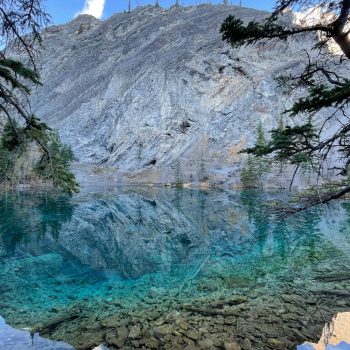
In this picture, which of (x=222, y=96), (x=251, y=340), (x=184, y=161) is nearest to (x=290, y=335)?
(x=251, y=340)

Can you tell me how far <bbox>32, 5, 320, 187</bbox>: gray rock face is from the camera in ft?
300

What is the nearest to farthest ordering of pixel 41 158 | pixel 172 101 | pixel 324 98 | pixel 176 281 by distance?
1. pixel 324 98
2. pixel 41 158
3. pixel 176 281
4. pixel 172 101

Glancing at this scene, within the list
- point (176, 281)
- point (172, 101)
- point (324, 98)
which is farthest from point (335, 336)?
point (172, 101)

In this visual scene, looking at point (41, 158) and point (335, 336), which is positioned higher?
point (41, 158)

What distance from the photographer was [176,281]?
13.9 metres

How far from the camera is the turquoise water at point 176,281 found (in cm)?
915

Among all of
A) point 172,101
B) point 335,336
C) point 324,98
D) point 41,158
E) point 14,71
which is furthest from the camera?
point 172,101

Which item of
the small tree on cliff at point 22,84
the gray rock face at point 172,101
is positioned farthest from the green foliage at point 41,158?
the gray rock face at point 172,101

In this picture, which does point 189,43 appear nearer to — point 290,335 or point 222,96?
point 222,96

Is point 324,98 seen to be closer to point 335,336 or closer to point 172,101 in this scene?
point 335,336

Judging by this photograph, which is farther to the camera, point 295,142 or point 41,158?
point 295,142

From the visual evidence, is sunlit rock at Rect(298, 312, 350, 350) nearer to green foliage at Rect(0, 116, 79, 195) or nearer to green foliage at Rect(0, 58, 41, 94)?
green foliage at Rect(0, 116, 79, 195)

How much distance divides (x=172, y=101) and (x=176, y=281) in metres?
90.6

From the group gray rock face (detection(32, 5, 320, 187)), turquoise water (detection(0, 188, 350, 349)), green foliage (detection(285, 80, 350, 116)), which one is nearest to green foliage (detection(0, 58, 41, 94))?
green foliage (detection(285, 80, 350, 116))
